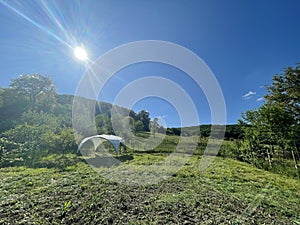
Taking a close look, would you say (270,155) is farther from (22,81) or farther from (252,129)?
(22,81)

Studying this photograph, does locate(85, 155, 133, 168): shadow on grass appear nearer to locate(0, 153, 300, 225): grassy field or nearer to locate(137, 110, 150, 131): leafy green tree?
A: locate(0, 153, 300, 225): grassy field

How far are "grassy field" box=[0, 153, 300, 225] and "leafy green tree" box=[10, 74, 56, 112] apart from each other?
981 inches

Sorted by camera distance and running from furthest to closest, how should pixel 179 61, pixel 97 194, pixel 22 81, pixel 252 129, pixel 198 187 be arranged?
pixel 22 81 < pixel 252 129 < pixel 179 61 < pixel 198 187 < pixel 97 194

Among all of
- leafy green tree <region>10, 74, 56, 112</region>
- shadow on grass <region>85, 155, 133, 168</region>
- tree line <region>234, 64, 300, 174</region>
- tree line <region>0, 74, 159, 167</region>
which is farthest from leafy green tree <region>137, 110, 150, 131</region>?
leafy green tree <region>10, 74, 56, 112</region>

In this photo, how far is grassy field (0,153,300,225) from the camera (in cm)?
291

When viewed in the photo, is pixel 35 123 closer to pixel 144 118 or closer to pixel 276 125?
pixel 144 118

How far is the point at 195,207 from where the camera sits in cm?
338

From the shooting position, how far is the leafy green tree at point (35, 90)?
84.1 ft

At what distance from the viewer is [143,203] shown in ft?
11.7

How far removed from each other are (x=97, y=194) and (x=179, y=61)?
6.06 metres

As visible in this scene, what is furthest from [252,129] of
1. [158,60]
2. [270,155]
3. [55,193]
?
[55,193]

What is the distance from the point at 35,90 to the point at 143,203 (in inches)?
1340

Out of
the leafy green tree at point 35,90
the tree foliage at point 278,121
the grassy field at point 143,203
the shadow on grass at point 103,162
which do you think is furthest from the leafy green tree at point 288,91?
the leafy green tree at point 35,90

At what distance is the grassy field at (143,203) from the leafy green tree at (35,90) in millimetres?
24924
